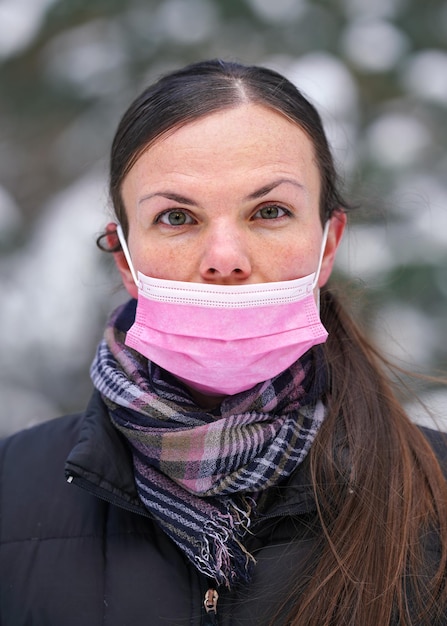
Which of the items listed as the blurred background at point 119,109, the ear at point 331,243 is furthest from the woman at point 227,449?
the blurred background at point 119,109

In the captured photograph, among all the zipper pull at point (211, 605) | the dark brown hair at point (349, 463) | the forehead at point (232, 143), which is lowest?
the zipper pull at point (211, 605)

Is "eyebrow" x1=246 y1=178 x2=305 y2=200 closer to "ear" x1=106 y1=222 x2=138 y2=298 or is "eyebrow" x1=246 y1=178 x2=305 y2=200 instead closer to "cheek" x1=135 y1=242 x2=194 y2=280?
"cheek" x1=135 y1=242 x2=194 y2=280

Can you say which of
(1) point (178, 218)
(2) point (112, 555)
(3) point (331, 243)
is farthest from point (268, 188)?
(2) point (112, 555)

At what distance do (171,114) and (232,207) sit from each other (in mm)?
355

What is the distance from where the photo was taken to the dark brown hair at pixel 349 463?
5.82 ft

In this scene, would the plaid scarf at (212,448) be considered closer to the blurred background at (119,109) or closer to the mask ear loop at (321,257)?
the mask ear loop at (321,257)

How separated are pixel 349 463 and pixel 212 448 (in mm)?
405

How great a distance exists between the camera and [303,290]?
197 centimetres

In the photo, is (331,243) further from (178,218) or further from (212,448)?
(212,448)

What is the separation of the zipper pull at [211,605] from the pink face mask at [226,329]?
1.76 feet

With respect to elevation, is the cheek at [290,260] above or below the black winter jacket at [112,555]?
above

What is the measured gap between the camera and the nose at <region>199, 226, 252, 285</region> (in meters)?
1.84

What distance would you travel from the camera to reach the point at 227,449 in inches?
72.5

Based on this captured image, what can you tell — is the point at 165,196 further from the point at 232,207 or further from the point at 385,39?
the point at 385,39
